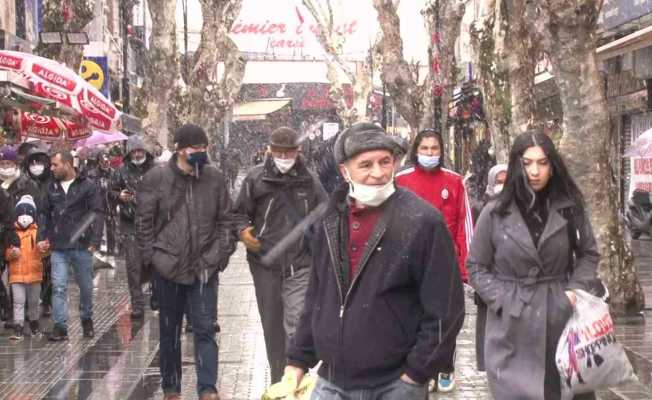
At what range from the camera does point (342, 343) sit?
189 inches

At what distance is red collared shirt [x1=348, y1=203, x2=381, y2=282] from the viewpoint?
486 cm

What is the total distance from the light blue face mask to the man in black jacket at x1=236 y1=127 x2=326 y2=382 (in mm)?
834

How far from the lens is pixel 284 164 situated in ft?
28.2

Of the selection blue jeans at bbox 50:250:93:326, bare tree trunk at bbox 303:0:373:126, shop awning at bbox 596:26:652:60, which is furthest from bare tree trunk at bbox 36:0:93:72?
bare tree trunk at bbox 303:0:373:126

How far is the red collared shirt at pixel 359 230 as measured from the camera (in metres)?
4.86

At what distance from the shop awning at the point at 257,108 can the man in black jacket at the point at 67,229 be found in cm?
4876

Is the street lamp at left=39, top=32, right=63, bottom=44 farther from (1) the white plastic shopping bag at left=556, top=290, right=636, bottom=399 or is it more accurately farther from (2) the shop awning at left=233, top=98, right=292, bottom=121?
(2) the shop awning at left=233, top=98, right=292, bottom=121

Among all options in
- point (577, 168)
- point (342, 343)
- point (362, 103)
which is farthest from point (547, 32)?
point (362, 103)

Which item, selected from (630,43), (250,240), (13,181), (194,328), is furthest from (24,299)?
(630,43)

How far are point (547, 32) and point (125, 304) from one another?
581 cm

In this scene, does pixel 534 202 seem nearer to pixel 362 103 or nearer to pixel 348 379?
pixel 348 379

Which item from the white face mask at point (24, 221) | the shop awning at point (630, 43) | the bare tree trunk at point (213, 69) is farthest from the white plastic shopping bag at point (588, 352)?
the bare tree trunk at point (213, 69)

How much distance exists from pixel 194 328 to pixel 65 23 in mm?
10500

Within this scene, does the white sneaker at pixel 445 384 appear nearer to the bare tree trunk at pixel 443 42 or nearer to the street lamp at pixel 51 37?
the street lamp at pixel 51 37
